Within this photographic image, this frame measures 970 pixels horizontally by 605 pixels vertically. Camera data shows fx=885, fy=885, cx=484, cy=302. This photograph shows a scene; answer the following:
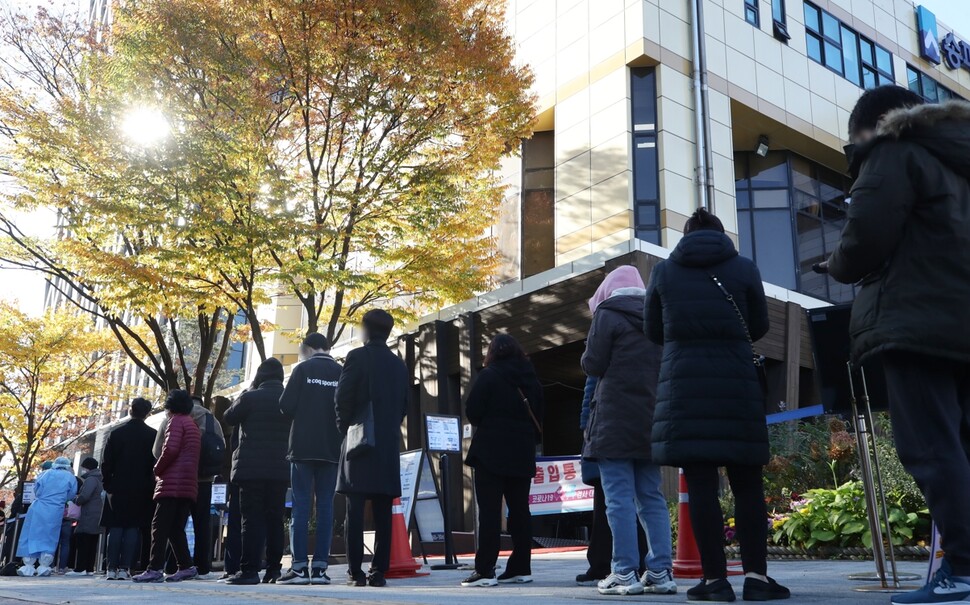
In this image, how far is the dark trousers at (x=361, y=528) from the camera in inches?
261

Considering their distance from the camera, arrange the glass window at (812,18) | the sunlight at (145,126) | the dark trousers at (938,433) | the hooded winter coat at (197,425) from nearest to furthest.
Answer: the dark trousers at (938,433)
the hooded winter coat at (197,425)
the sunlight at (145,126)
the glass window at (812,18)

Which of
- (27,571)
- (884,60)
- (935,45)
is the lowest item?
(27,571)

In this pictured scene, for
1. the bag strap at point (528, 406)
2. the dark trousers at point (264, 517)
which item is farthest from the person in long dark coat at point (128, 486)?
the bag strap at point (528, 406)

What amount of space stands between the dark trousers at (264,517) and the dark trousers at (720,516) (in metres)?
4.35

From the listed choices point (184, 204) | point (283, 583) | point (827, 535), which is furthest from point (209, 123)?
point (827, 535)

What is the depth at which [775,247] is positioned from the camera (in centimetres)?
2050

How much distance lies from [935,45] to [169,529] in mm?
24801

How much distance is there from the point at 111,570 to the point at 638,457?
6634 millimetres

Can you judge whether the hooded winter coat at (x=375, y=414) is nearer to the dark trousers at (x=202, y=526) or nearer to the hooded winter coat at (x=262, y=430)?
the hooded winter coat at (x=262, y=430)

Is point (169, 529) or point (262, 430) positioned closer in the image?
point (262, 430)

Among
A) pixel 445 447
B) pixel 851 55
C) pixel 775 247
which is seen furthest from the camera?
pixel 851 55

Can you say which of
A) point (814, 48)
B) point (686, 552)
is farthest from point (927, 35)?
point (686, 552)

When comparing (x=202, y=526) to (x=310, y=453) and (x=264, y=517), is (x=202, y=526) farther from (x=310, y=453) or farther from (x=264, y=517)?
(x=310, y=453)

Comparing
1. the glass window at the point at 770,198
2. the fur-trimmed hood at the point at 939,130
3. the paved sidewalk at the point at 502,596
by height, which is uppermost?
the glass window at the point at 770,198
